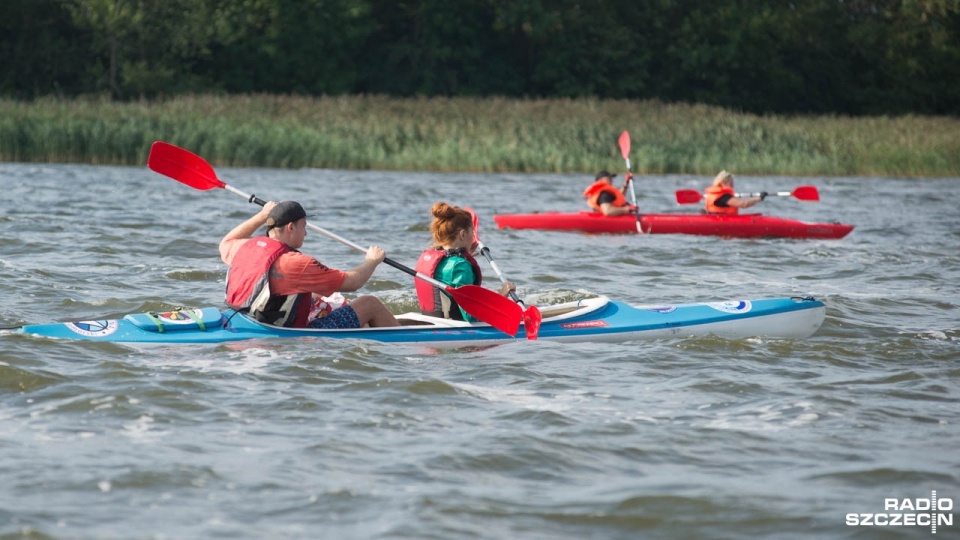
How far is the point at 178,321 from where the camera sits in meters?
6.43

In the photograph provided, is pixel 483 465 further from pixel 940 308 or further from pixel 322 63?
pixel 322 63

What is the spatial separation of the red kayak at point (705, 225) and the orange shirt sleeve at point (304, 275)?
24.4 ft

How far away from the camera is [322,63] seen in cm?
3466

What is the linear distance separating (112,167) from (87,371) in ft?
45.4

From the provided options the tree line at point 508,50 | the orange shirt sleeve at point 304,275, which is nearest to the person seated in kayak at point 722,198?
the orange shirt sleeve at point 304,275

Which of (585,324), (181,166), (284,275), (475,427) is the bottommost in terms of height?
(475,427)

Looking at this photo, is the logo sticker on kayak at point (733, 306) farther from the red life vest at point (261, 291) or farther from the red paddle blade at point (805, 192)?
the red paddle blade at point (805, 192)

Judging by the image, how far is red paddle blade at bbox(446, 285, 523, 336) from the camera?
6605 mm

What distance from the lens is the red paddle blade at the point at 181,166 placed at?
7.86 m

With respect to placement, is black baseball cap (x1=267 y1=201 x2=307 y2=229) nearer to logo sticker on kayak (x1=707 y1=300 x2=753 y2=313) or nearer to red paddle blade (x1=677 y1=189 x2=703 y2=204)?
logo sticker on kayak (x1=707 y1=300 x2=753 y2=313)

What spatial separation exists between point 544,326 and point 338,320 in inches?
43.5

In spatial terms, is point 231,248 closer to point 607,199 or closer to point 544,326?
point 544,326

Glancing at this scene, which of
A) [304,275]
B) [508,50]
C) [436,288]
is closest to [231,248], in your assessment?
[304,275]

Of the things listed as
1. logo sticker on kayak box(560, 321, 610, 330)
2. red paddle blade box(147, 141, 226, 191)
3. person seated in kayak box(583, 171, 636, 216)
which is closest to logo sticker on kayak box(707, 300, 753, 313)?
logo sticker on kayak box(560, 321, 610, 330)
